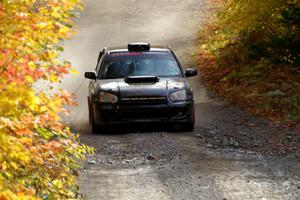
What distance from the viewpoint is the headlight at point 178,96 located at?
1469 cm

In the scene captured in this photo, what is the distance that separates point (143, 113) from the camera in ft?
47.9

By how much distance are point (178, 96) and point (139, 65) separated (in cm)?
141

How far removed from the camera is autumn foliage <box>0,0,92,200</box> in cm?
488

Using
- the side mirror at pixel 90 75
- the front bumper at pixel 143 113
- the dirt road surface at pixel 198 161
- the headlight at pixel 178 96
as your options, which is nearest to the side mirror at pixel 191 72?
the headlight at pixel 178 96

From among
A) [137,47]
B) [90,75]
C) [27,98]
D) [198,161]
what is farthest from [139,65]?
[27,98]

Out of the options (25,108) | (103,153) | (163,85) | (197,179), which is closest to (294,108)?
(163,85)

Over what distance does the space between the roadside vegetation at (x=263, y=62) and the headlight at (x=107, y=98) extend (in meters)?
4.40

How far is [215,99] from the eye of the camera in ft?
68.5

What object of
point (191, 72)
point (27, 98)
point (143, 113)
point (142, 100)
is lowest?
point (143, 113)

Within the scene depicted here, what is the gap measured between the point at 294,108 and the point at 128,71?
474 cm

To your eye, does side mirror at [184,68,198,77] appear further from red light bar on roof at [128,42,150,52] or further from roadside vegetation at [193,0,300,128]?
roadside vegetation at [193,0,300,128]

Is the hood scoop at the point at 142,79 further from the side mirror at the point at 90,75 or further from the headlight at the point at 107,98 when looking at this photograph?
the side mirror at the point at 90,75

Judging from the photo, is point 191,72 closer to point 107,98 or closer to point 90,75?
point 107,98

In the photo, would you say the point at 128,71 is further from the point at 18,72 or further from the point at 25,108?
the point at 18,72
